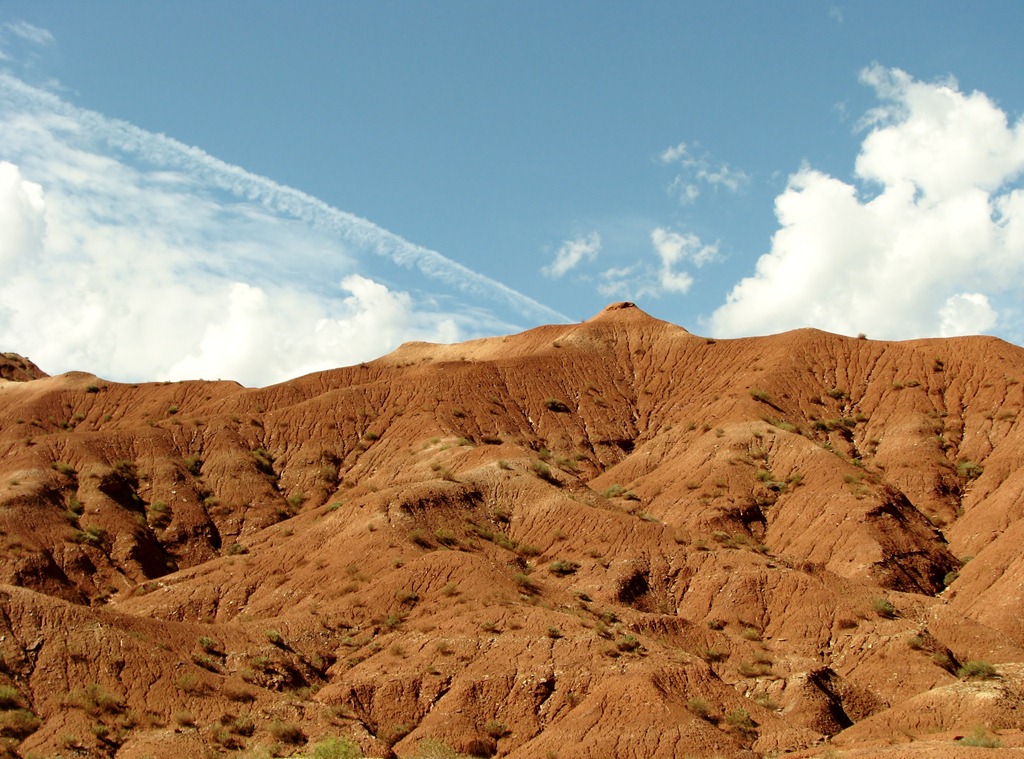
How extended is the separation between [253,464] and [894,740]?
4868 cm

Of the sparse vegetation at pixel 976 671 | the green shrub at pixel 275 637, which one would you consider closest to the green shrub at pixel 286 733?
the green shrub at pixel 275 637

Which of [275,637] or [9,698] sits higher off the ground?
[275,637]

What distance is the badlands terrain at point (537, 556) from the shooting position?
4091cm

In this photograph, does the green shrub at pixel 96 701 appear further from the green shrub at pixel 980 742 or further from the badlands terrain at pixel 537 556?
the green shrub at pixel 980 742

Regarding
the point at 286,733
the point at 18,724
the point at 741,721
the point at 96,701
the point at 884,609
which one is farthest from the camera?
the point at 884,609

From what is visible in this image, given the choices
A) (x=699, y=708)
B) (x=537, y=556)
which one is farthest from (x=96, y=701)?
(x=537, y=556)

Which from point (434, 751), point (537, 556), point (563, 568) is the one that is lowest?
point (434, 751)

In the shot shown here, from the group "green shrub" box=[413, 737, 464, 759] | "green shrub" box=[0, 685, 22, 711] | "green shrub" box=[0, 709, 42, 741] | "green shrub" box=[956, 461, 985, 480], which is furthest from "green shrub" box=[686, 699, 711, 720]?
"green shrub" box=[956, 461, 985, 480]

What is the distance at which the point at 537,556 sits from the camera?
194ft

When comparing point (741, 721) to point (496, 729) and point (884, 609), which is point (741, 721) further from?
point (884, 609)

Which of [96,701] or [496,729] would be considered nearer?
[96,701]

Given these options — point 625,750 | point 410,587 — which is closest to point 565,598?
point 410,587

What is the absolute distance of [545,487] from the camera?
6444cm

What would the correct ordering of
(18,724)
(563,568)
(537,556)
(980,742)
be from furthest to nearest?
(537,556) → (563,568) → (18,724) → (980,742)
